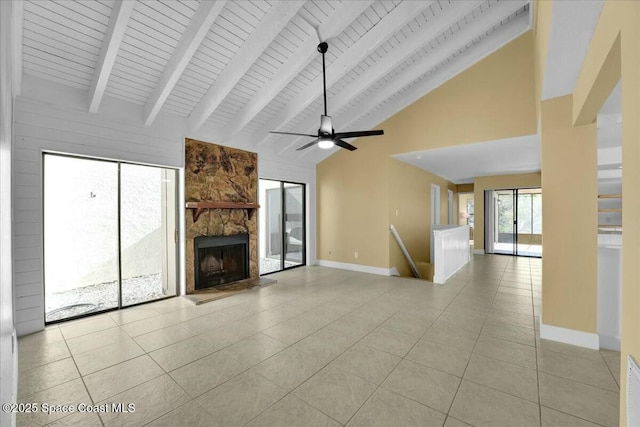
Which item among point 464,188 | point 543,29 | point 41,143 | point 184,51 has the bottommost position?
point 41,143

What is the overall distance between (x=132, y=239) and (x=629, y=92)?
210 inches

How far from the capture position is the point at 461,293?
4582mm

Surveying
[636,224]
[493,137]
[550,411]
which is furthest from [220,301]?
[493,137]

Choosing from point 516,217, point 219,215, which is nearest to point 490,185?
point 516,217

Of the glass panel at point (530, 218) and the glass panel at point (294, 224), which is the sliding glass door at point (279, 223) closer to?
the glass panel at point (294, 224)

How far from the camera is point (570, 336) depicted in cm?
285

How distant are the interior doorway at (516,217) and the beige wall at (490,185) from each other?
0.40 meters

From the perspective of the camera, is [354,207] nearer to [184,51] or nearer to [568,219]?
[568,219]

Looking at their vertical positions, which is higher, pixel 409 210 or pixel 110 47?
pixel 110 47

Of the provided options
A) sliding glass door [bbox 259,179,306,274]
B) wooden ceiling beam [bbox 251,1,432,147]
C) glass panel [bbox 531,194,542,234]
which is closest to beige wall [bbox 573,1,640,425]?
wooden ceiling beam [bbox 251,1,432,147]

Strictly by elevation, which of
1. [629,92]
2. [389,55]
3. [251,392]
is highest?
[389,55]

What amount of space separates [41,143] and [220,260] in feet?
9.69

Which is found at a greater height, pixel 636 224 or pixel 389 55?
pixel 389 55

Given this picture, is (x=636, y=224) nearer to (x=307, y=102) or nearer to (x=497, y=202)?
(x=307, y=102)
